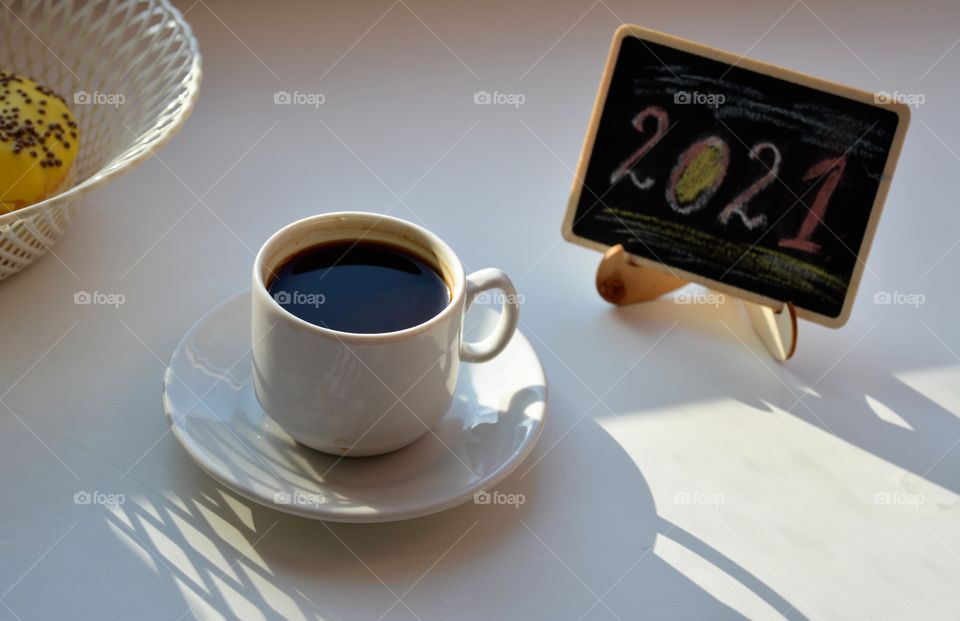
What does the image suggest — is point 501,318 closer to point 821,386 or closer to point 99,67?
point 821,386

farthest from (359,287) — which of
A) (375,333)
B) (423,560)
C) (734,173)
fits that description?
(734,173)

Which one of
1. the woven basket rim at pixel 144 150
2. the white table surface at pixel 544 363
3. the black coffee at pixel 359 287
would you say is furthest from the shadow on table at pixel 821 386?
the woven basket rim at pixel 144 150

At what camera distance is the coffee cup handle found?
821mm

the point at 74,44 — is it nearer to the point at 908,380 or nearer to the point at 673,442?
the point at 673,442

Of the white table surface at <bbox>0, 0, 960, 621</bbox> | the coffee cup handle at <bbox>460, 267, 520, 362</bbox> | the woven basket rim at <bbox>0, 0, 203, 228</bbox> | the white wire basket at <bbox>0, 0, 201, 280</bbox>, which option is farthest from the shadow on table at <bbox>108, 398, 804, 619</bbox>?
the white wire basket at <bbox>0, 0, 201, 280</bbox>

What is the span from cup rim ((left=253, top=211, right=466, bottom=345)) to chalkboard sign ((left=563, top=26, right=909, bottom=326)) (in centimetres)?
23

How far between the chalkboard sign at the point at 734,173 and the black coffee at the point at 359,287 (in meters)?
0.25

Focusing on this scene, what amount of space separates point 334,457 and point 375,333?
0.38 ft

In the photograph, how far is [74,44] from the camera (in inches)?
43.0

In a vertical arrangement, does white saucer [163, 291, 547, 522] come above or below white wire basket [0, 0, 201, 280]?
below

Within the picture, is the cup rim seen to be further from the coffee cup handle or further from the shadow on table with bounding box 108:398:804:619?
the shadow on table with bounding box 108:398:804:619

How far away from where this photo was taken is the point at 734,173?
99cm

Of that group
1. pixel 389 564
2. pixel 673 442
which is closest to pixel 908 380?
A: pixel 673 442

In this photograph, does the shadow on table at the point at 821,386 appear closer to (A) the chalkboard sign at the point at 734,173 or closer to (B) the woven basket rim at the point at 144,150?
(A) the chalkboard sign at the point at 734,173
